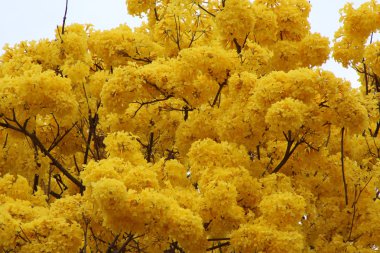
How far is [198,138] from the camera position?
33.6 feet

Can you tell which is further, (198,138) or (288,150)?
(198,138)

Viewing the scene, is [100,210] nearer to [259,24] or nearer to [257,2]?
[259,24]

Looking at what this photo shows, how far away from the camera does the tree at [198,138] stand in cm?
828

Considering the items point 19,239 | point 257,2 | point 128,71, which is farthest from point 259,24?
point 19,239

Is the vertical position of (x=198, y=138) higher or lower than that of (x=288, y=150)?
higher

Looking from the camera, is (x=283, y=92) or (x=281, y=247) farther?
(x=283, y=92)

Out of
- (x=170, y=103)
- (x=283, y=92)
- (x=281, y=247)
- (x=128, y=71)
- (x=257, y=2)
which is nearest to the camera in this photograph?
(x=281, y=247)

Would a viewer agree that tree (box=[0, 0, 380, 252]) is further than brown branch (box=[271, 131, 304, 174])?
No

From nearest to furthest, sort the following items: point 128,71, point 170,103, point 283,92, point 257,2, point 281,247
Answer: point 281,247 < point 283,92 < point 128,71 < point 170,103 < point 257,2

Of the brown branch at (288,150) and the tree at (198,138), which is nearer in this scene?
the tree at (198,138)

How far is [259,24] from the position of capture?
11367 millimetres

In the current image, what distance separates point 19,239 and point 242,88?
3.20 metres

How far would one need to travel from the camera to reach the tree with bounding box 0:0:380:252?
828 centimetres

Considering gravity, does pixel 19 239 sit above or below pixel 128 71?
below
